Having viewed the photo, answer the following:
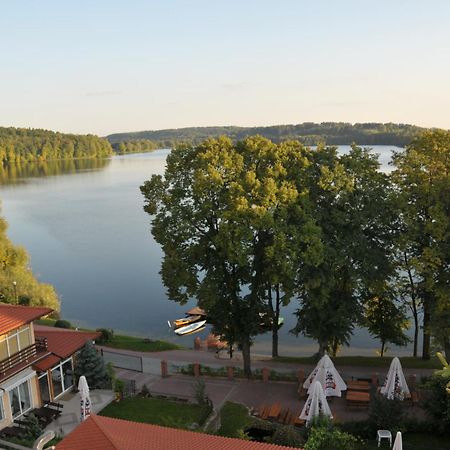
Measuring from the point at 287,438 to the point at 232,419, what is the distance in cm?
418

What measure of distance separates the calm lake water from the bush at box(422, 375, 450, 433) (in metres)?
15.6

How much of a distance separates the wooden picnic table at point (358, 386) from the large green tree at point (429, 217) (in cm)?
392

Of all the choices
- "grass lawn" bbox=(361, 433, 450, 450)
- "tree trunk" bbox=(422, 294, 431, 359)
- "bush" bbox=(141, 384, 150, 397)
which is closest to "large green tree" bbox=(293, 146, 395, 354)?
"tree trunk" bbox=(422, 294, 431, 359)

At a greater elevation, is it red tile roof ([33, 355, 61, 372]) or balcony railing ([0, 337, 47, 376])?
balcony railing ([0, 337, 47, 376])

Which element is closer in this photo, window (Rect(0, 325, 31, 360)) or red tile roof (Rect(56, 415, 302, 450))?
red tile roof (Rect(56, 415, 302, 450))

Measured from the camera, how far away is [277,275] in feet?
73.7

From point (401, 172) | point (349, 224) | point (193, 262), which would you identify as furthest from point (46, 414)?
point (401, 172)

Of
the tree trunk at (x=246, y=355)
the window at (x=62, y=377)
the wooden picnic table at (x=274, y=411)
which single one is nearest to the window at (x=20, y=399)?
the window at (x=62, y=377)

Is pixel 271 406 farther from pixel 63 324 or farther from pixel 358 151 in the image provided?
pixel 63 324

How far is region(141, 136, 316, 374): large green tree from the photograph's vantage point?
21766 mm

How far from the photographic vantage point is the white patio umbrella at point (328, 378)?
2091cm

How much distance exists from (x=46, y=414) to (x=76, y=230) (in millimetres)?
52257

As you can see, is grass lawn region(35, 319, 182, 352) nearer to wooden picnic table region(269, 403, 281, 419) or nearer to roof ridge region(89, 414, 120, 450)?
wooden picnic table region(269, 403, 281, 419)

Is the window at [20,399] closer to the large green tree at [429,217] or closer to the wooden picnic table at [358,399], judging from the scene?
the wooden picnic table at [358,399]
